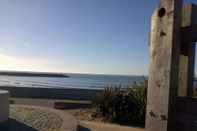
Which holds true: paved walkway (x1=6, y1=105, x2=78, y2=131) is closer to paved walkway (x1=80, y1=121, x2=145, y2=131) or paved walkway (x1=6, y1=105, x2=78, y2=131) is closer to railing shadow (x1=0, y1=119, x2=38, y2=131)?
railing shadow (x1=0, y1=119, x2=38, y2=131)

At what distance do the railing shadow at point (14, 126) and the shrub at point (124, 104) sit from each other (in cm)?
278

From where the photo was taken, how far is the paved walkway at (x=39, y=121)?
6781 millimetres

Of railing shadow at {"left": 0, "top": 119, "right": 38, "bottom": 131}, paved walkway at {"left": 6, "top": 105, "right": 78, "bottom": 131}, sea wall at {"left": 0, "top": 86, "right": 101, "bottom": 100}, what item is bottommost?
sea wall at {"left": 0, "top": 86, "right": 101, "bottom": 100}

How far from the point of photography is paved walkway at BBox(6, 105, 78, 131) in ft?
22.2

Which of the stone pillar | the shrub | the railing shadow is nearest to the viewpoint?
the railing shadow

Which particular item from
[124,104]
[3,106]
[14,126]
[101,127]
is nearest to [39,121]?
[14,126]

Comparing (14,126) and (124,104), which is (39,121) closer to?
(14,126)

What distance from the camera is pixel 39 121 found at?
24.9 feet

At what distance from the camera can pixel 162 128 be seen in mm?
3047

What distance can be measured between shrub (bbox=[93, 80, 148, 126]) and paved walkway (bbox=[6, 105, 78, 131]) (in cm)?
141

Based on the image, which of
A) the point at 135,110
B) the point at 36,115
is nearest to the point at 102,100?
the point at 135,110

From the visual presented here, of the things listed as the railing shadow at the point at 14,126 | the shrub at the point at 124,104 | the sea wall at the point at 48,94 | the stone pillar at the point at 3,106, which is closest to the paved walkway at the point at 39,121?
the railing shadow at the point at 14,126

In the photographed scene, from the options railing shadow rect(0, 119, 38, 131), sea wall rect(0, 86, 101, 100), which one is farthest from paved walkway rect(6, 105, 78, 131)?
sea wall rect(0, 86, 101, 100)

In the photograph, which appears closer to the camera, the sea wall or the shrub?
the shrub
